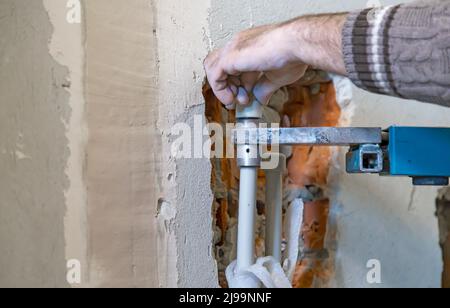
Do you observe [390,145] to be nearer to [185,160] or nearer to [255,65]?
[255,65]

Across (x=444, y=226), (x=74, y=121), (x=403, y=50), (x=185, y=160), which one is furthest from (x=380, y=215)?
(x=74, y=121)

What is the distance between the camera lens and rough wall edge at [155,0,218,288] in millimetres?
918

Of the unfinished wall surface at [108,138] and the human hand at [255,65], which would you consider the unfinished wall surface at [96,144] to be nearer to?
the unfinished wall surface at [108,138]

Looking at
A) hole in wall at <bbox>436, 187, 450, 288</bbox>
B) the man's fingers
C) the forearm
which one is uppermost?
the forearm

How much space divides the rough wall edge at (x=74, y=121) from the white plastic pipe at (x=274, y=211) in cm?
33

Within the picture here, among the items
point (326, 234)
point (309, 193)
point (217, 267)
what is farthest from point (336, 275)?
point (217, 267)

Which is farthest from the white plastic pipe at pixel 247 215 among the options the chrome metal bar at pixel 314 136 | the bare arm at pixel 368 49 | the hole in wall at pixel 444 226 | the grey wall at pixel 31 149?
the hole in wall at pixel 444 226

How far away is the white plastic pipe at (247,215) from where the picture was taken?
0.85 meters

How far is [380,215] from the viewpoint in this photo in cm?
115

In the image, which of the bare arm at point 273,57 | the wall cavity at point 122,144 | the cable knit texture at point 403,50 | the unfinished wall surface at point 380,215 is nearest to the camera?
the cable knit texture at point 403,50

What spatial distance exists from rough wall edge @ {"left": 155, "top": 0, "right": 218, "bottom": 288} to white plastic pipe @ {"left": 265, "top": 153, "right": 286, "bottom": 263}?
115mm

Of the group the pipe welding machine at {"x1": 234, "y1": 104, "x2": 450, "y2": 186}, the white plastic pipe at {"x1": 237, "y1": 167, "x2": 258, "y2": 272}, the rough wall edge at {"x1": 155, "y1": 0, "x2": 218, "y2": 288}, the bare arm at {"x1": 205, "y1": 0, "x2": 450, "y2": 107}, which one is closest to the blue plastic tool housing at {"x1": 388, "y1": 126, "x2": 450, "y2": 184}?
the pipe welding machine at {"x1": 234, "y1": 104, "x2": 450, "y2": 186}

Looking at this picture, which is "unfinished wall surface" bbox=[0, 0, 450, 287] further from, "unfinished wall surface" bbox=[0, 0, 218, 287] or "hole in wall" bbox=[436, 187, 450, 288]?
"hole in wall" bbox=[436, 187, 450, 288]
